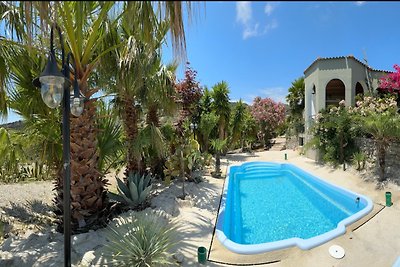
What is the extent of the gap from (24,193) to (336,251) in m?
10.7

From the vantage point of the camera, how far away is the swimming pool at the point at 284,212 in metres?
6.01

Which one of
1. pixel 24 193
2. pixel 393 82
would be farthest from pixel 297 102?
pixel 24 193

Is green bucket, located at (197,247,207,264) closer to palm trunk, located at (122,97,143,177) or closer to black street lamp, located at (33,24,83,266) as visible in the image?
black street lamp, located at (33,24,83,266)

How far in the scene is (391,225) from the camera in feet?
21.5

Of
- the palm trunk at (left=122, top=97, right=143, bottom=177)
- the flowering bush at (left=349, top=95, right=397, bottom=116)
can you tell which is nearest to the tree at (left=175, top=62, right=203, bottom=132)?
the palm trunk at (left=122, top=97, right=143, bottom=177)

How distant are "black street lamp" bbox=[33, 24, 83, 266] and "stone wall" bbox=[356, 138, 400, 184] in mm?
11374

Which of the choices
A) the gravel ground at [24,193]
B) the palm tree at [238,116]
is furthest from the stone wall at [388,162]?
the gravel ground at [24,193]

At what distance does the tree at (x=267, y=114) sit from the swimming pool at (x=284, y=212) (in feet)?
44.0

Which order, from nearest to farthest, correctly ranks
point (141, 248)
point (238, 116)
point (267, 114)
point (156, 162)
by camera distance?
point (141, 248) → point (156, 162) → point (238, 116) → point (267, 114)

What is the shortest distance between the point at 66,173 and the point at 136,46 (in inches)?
147

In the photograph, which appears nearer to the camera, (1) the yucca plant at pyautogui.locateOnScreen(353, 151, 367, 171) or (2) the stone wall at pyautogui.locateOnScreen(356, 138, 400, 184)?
(2) the stone wall at pyautogui.locateOnScreen(356, 138, 400, 184)

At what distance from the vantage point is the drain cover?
5.14 m

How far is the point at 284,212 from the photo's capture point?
890 cm

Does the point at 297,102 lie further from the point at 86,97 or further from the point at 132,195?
the point at 86,97
